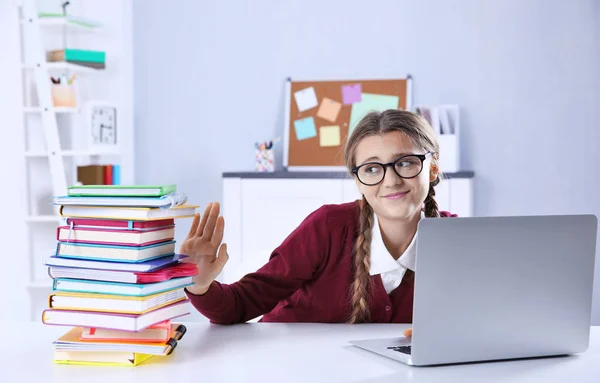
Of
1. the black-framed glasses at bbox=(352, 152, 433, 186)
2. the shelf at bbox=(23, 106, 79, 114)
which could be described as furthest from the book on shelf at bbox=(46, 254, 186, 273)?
the shelf at bbox=(23, 106, 79, 114)

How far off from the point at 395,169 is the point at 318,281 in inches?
15.1

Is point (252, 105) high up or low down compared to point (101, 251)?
up

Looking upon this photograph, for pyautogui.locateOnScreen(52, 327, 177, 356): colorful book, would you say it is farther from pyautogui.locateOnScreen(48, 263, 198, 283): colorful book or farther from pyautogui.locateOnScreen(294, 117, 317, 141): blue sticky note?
pyautogui.locateOnScreen(294, 117, 317, 141): blue sticky note

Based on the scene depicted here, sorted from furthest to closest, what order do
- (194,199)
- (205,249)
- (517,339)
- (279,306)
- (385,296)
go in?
1. (194,199)
2. (279,306)
3. (385,296)
4. (205,249)
5. (517,339)

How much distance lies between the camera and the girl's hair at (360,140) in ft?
5.38

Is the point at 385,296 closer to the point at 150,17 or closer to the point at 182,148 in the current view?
the point at 182,148

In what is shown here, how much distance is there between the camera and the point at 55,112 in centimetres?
354

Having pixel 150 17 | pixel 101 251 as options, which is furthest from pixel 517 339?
pixel 150 17

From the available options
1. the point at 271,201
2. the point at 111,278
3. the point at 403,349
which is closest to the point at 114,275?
the point at 111,278

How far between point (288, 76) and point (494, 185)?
125 cm

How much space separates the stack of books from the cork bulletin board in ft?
8.31

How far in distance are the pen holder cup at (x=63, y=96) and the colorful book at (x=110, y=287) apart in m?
2.42

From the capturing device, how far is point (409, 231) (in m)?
1.70

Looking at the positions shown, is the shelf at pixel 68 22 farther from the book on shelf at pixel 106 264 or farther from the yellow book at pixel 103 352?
the yellow book at pixel 103 352
